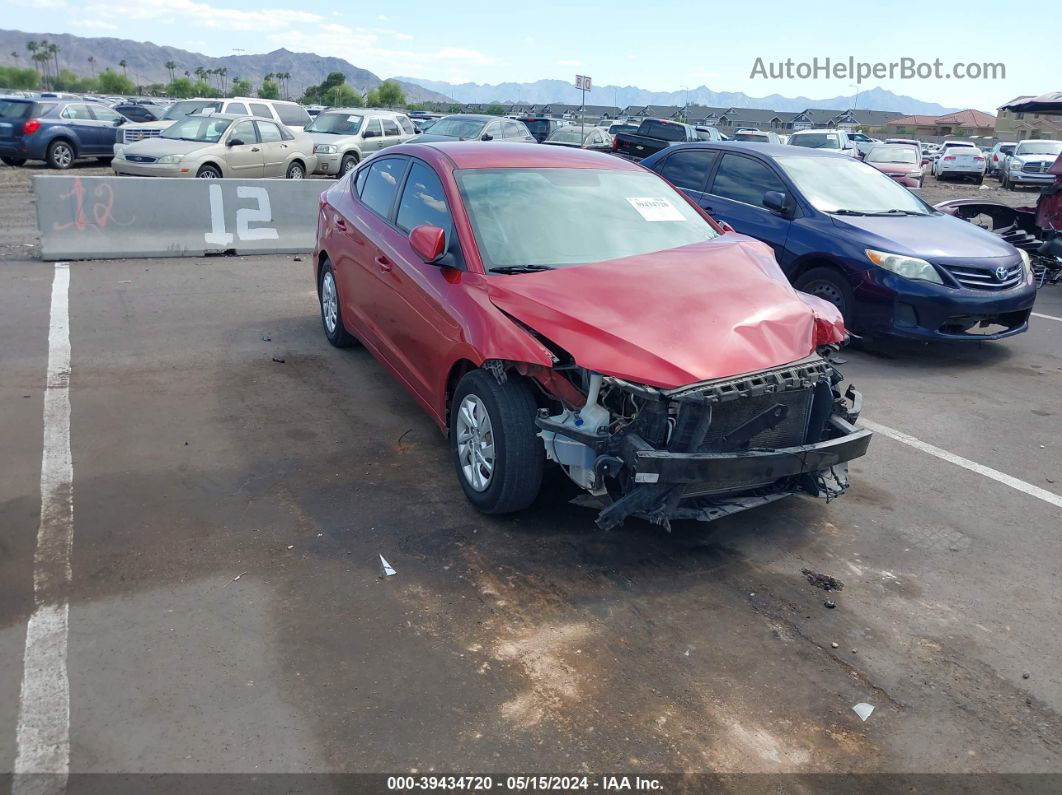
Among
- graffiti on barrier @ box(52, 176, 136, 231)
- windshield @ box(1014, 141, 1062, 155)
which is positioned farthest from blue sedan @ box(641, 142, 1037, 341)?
windshield @ box(1014, 141, 1062, 155)

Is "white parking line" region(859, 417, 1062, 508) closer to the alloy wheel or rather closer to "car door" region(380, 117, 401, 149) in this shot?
the alloy wheel

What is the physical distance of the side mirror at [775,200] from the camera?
26.7ft

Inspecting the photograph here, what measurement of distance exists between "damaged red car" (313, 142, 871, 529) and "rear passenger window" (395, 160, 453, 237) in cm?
2

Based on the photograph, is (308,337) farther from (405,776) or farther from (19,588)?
(405,776)

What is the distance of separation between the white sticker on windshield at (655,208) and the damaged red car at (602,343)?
0.01 metres

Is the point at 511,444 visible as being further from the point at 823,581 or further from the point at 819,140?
the point at 819,140

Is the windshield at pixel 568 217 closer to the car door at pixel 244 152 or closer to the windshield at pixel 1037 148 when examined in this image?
the car door at pixel 244 152

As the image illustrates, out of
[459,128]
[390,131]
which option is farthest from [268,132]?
[459,128]

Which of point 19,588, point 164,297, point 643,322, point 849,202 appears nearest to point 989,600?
point 643,322

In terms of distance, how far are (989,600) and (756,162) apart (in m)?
5.99

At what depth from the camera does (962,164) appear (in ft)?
109

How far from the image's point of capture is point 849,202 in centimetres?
841

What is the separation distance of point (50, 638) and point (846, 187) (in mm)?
7942

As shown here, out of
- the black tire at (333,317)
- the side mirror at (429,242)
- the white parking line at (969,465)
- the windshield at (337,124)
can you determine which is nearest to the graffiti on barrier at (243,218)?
the black tire at (333,317)
